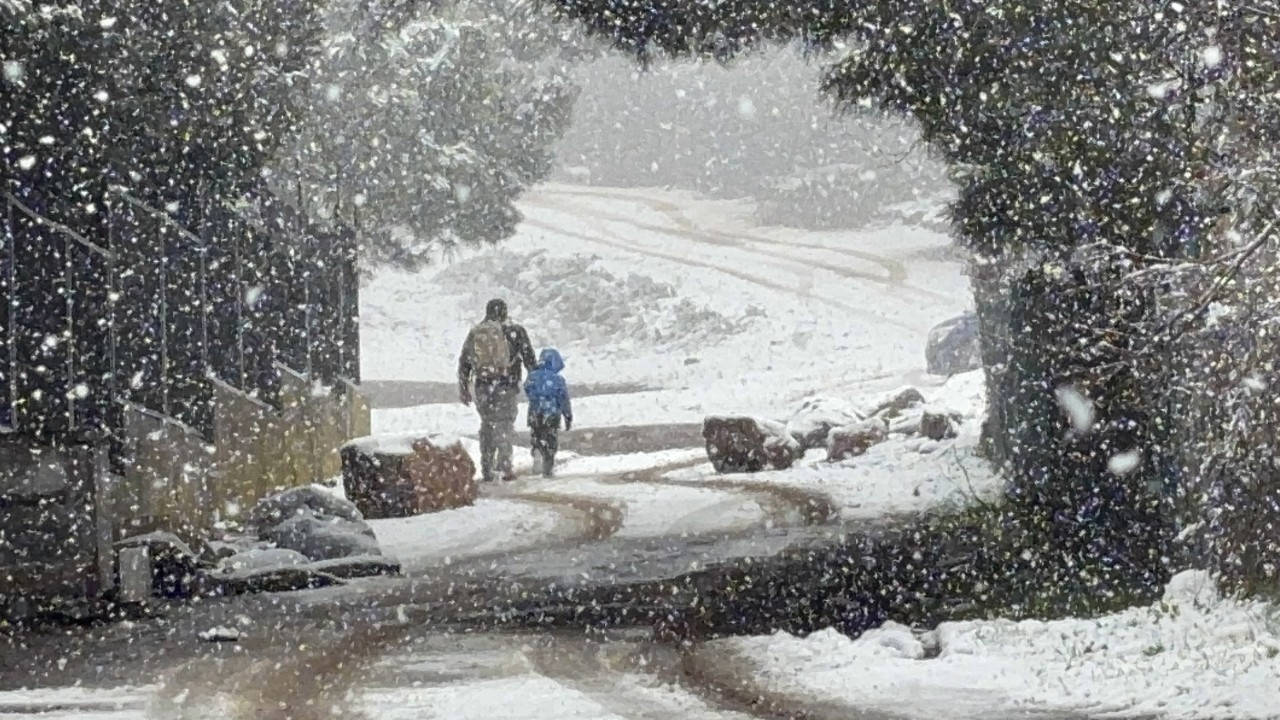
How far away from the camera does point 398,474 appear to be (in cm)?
1323

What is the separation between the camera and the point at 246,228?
1409 centimetres

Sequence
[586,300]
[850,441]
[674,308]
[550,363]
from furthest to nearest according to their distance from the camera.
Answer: [586,300]
[674,308]
[850,441]
[550,363]

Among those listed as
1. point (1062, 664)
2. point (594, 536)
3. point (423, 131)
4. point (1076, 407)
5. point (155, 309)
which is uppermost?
point (423, 131)

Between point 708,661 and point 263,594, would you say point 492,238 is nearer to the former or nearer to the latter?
point 263,594

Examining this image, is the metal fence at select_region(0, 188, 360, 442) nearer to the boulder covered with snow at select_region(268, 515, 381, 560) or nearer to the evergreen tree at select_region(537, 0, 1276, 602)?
the boulder covered with snow at select_region(268, 515, 381, 560)

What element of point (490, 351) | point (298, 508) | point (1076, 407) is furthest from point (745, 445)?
point (1076, 407)

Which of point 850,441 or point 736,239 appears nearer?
point 850,441

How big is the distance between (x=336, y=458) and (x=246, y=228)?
3934mm

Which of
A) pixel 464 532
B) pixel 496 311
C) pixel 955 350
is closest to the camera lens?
pixel 464 532

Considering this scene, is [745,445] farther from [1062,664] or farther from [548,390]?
[1062,664]

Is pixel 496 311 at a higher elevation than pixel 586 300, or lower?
lower

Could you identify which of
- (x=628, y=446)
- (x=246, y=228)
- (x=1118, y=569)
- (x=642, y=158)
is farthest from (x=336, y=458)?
(x=642, y=158)

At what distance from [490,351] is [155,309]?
17.1ft

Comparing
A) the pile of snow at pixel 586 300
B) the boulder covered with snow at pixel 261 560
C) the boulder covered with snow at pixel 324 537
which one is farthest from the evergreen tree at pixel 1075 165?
the pile of snow at pixel 586 300
